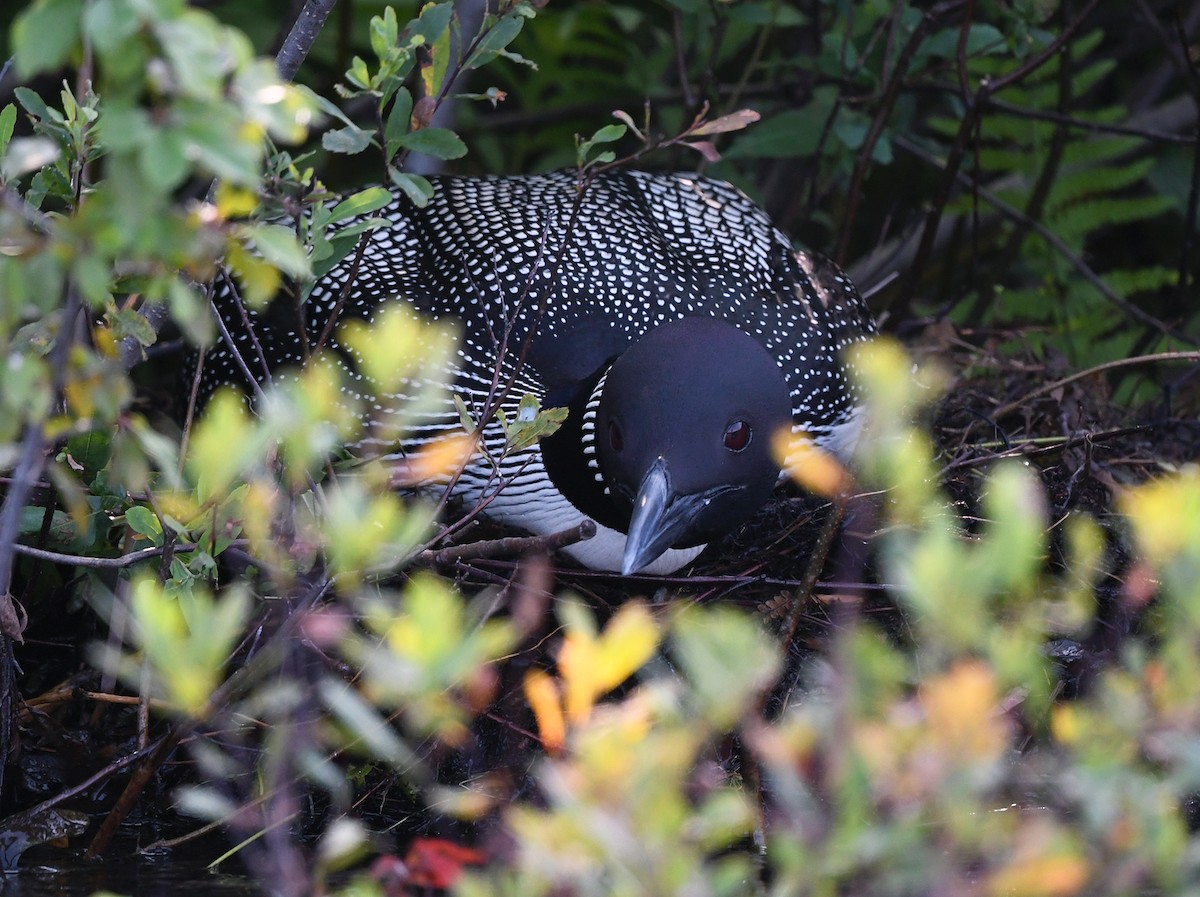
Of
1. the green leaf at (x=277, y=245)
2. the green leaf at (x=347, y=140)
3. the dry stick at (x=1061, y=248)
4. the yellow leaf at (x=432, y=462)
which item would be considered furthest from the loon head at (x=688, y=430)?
the dry stick at (x=1061, y=248)

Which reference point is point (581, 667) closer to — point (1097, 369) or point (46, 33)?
point (46, 33)

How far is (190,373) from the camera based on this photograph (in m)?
3.41

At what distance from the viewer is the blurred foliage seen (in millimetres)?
1374

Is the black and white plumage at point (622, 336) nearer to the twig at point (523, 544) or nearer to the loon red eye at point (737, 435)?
the loon red eye at point (737, 435)

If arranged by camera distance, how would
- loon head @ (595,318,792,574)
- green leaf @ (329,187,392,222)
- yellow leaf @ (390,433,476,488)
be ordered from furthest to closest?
loon head @ (595,318,792,574), green leaf @ (329,187,392,222), yellow leaf @ (390,433,476,488)

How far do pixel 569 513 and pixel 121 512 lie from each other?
0.94 meters

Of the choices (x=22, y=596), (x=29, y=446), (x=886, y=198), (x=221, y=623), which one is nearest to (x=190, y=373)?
(x=22, y=596)

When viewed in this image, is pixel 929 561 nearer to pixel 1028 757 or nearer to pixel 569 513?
pixel 1028 757

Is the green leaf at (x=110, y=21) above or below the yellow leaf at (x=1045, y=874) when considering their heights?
above

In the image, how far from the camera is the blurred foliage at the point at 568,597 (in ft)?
4.51

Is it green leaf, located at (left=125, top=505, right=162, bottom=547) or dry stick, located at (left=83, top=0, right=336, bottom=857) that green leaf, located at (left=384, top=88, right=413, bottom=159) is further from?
green leaf, located at (left=125, top=505, right=162, bottom=547)

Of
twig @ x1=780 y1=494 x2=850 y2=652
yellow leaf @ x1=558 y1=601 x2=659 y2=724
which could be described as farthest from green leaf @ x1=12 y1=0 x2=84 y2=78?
twig @ x1=780 y1=494 x2=850 y2=652

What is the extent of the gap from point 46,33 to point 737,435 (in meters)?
1.57

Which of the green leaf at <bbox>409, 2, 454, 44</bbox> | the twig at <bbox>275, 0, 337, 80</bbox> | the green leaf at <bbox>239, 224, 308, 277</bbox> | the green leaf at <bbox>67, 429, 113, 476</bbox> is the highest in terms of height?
the green leaf at <bbox>239, 224, 308, 277</bbox>
